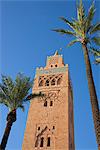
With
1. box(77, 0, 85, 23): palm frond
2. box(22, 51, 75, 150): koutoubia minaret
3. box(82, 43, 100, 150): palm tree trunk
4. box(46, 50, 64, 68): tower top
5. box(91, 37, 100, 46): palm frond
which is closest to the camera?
box(82, 43, 100, 150): palm tree trunk

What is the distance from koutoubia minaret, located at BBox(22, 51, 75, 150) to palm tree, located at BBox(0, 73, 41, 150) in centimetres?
1137

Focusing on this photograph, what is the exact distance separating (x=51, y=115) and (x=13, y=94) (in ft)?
47.0

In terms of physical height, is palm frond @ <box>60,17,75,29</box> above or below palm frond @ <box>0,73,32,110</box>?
above

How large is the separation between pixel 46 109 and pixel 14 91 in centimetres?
1503

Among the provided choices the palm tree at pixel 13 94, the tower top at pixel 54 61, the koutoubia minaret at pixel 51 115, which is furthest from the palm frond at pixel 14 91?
the tower top at pixel 54 61

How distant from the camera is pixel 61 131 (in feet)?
92.0

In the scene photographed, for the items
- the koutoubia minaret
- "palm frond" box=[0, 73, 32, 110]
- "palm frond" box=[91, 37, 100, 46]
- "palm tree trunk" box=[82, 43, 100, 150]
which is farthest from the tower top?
"palm tree trunk" box=[82, 43, 100, 150]

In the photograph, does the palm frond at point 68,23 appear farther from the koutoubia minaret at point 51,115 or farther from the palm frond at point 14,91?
the koutoubia minaret at point 51,115

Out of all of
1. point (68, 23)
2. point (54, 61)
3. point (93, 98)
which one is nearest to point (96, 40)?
point (68, 23)

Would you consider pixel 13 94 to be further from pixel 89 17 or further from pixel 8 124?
pixel 89 17

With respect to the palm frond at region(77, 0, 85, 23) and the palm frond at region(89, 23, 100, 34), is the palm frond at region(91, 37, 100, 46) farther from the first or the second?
the palm frond at region(77, 0, 85, 23)

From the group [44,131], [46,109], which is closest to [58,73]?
[46,109]

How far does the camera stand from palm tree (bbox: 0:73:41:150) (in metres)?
15.5

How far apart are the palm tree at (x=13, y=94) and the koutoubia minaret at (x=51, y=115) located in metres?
11.4
